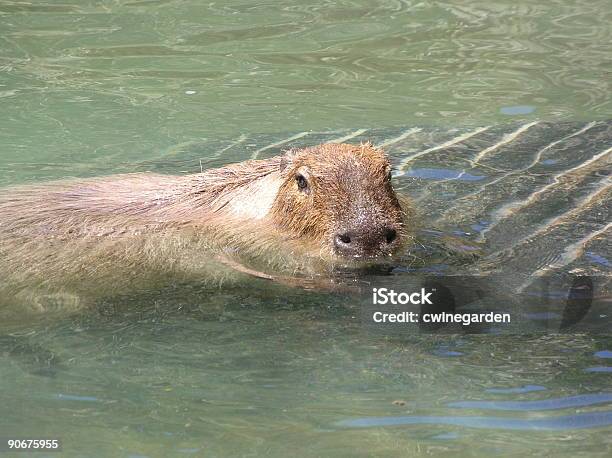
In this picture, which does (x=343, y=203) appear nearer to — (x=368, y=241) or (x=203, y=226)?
(x=368, y=241)

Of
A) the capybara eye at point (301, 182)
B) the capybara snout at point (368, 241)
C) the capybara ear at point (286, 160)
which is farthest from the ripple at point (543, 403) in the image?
the capybara ear at point (286, 160)

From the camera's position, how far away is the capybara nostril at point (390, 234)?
490cm

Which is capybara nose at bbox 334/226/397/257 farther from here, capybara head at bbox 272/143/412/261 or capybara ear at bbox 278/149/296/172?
capybara ear at bbox 278/149/296/172

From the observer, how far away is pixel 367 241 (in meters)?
4.89

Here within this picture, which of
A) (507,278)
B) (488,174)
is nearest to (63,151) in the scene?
(488,174)

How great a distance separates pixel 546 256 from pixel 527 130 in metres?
2.09

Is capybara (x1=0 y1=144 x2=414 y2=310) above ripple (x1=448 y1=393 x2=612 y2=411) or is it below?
above

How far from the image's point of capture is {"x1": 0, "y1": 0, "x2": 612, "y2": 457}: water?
3.76 meters

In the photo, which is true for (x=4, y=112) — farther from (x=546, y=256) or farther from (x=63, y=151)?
(x=546, y=256)

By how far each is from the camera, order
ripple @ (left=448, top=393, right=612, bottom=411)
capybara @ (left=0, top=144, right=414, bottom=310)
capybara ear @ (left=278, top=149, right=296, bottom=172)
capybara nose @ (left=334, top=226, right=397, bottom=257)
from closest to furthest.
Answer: ripple @ (left=448, top=393, right=612, bottom=411) < capybara nose @ (left=334, top=226, right=397, bottom=257) < capybara @ (left=0, top=144, right=414, bottom=310) < capybara ear @ (left=278, top=149, right=296, bottom=172)

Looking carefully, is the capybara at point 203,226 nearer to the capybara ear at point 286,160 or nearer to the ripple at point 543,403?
the capybara ear at point 286,160

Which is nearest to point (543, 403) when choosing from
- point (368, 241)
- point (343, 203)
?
point (368, 241)

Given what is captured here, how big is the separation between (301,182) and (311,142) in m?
1.77

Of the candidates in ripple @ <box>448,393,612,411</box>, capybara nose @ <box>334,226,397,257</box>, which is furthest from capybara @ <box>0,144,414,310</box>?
ripple @ <box>448,393,612,411</box>
